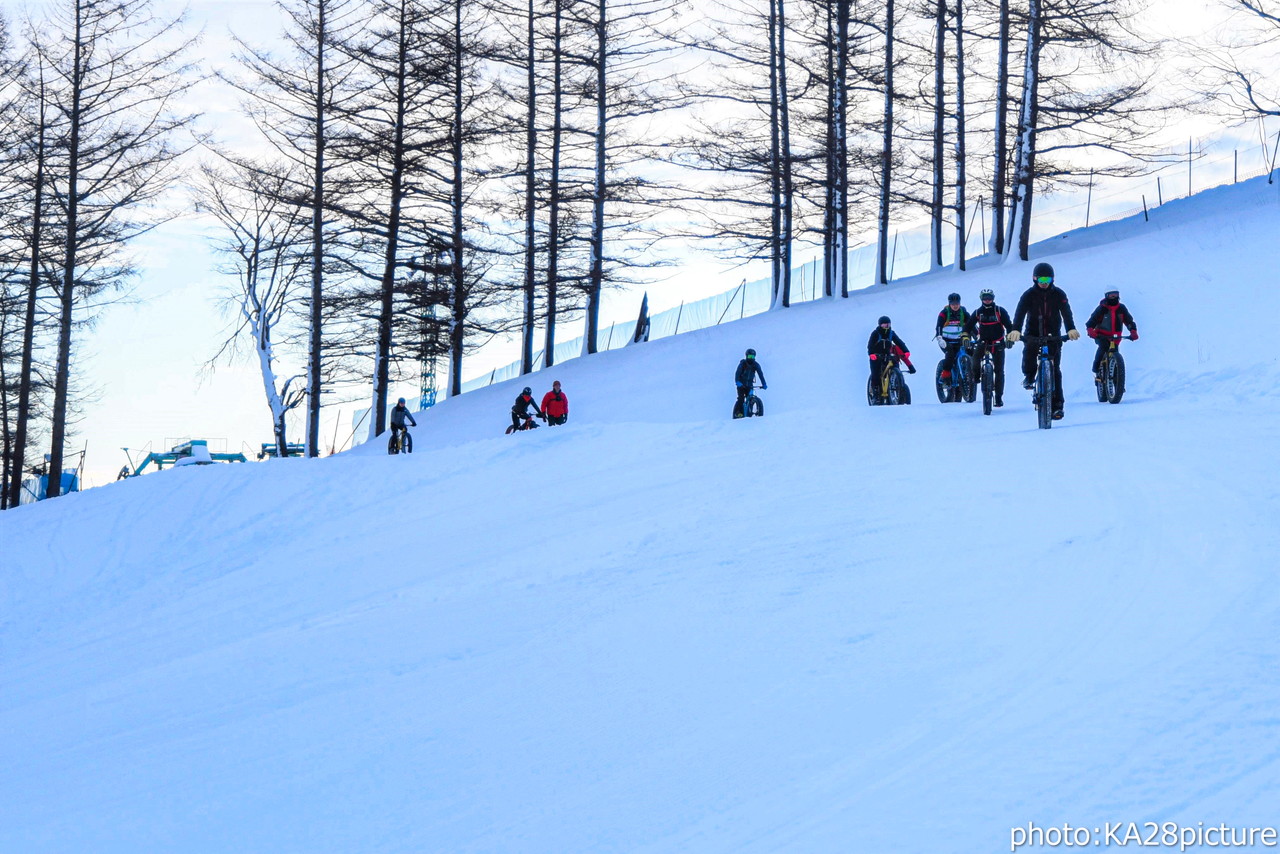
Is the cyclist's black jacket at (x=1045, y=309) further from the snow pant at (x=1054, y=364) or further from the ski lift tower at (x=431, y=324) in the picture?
the ski lift tower at (x=431, y=324)

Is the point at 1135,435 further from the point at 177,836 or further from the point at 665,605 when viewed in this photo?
the point at 177,836

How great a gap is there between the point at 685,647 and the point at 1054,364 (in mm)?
7413

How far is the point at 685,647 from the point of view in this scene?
6551mm

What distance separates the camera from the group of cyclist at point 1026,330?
1230 cm

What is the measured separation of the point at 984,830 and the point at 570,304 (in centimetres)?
2903

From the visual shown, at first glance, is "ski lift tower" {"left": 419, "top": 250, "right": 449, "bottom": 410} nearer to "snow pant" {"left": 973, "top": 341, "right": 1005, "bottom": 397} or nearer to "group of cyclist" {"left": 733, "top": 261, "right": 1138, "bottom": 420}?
"group of cyclist" {"left": 733, "top": 261, "right": 1138, "bottom": 420}

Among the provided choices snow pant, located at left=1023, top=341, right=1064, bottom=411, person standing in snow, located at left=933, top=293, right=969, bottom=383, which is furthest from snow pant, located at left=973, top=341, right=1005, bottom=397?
person standing in snow, located at left=933, top=293, right=969, bottom=383

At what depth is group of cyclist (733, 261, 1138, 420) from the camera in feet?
40.3

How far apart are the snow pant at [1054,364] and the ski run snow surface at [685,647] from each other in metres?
0.46

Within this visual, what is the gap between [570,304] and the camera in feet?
107

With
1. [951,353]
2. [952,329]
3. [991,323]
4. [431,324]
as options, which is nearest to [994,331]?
[991,323]

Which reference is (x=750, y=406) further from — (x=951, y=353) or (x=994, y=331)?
(x=994, y=331)

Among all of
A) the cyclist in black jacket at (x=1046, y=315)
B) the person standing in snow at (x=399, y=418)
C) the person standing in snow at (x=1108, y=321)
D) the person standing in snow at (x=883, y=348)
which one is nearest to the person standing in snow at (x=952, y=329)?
the person standing in snow at (x=883, y=348)

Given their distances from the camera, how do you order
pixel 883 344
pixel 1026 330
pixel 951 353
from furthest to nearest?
pixel 883 344, pixel 951 353, pixel 1026 330
